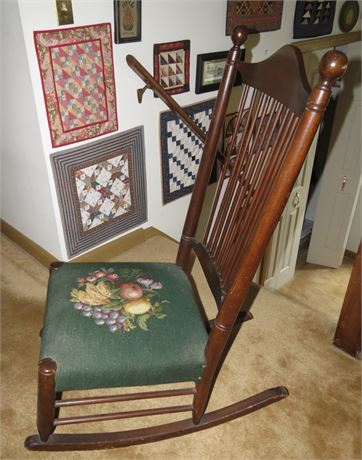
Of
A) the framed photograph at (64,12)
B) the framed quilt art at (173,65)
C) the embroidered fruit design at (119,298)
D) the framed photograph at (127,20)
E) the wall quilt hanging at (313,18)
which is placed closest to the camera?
the embroidered fruit design at (119,298)

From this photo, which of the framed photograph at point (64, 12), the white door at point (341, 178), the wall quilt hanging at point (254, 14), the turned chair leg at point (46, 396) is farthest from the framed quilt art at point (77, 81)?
the white door at point (341, 178)

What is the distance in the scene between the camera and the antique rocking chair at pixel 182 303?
99 cm

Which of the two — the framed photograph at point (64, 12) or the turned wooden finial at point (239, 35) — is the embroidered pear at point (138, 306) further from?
the framed photograph at point (64, 12)

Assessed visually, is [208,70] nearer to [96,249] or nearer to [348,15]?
[96,249]

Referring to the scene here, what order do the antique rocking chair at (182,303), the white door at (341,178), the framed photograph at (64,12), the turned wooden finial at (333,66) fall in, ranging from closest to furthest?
the turned wooden finial at (333,66)
the antique rocking chair at (182,303)
the framed photograph at (64,12)
the white door at (341,178)

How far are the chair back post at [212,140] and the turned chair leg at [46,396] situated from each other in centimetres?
→ 62

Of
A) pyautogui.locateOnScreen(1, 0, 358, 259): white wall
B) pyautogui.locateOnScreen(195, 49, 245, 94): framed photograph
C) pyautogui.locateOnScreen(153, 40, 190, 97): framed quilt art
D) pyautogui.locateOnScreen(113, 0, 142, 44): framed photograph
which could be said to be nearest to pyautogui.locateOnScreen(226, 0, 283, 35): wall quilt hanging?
pyautogui.locateOnScreen(1, 0, 358, 259): white wall

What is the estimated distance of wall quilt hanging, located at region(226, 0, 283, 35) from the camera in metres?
2.11

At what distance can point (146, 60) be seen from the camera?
1.84 meters

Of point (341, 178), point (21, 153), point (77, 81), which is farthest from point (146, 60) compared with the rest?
point (341, 178)

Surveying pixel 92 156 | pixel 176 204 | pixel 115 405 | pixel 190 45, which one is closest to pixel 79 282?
pixel 115 405

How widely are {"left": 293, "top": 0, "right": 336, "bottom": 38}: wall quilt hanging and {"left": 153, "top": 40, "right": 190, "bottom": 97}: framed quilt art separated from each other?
0.93m

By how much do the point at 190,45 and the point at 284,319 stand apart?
1.34 m

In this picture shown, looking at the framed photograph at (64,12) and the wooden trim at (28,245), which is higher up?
the framed photograph at (64,12)
